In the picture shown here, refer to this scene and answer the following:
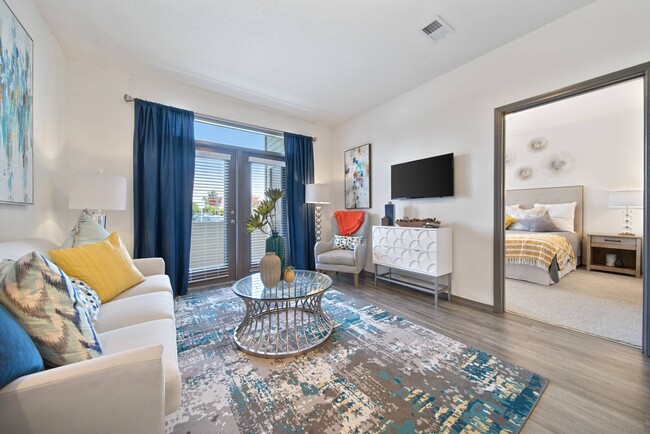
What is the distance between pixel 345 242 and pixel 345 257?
17.1 inches

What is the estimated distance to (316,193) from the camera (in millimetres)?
3965

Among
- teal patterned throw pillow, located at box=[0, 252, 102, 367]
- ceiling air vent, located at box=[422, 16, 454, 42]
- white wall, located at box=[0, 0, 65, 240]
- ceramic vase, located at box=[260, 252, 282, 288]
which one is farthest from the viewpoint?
ceiling air vent, located at box=[422, 16, 454, 42]

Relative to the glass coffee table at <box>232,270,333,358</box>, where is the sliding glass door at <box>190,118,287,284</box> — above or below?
above

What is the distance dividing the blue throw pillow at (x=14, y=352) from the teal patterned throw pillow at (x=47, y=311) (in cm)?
4

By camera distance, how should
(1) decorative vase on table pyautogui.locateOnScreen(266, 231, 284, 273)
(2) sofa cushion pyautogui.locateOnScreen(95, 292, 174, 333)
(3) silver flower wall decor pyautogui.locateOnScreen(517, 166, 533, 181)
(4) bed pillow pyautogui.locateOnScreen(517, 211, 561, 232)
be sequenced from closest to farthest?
1. (2) sofa cushion pyautogui.locateOnScreen(95, 292, 174, 333)
2. (1) decorative vase on table pyautogui.locateOnScreen(266, 231, 284, 273)
3. (4) bed pillow pyautogui.locateOnScreen(517, 211, 561, 232)
4. (3) silver flower wall decor pyautogui.locateOnScreen(517, 166, 533, 181)

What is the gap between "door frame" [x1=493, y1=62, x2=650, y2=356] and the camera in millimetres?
1758

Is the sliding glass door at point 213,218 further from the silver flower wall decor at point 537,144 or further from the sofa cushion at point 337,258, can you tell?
the silver flower wall decor at point 537,144

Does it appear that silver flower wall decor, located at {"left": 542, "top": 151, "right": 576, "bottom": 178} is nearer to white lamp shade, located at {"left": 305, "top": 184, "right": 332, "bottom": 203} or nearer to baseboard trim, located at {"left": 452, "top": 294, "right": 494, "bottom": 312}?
baseboard trim, located at {"left": 452, "top": 294, "right": 494, "bottom": 312}

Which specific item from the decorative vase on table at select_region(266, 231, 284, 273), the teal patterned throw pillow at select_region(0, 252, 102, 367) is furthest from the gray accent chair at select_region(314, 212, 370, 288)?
the teal patterned throw pillow at select_region(0, 252, 102, 367)

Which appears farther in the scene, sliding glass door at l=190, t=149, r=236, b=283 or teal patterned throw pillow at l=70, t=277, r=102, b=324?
sliding glass door at l=190, t=149, r=236, b=283

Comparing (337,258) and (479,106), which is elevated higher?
(479,106)

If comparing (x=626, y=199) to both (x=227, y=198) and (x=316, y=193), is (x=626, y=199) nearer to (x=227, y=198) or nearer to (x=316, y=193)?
(x=316, y=193)

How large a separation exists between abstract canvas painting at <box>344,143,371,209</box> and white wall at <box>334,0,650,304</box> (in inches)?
6.2

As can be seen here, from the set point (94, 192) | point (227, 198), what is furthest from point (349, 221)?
point (94, 192)
